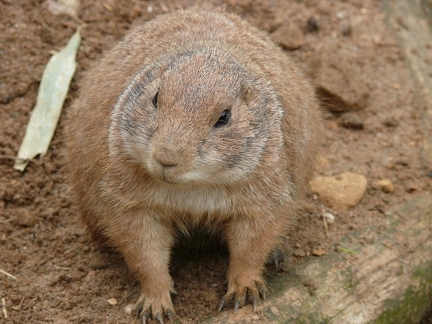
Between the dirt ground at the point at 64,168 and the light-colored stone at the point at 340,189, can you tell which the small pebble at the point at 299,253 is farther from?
the light-colored stone at the point at 340,189

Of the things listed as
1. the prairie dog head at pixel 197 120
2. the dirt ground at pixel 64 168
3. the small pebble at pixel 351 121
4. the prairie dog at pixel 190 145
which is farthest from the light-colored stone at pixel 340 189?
the prairie dog head at pixel 197 120

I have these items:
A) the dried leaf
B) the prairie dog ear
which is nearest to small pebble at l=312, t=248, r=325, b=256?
the prairie dog ear

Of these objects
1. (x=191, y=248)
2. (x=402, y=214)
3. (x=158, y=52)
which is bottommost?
(x=191, y=248)

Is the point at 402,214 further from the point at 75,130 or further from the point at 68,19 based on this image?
the point at 68,19

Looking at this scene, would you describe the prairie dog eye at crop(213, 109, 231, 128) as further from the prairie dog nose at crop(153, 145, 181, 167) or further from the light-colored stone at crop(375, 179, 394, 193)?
the light-colored stone at crop(375, 179, 394, 193)

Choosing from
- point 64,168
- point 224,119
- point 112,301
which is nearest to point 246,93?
point 224,119

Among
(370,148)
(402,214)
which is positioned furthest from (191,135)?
(370,148)

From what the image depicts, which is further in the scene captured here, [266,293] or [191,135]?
[266,293]

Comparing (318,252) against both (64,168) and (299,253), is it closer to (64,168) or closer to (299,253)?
(299,253)
